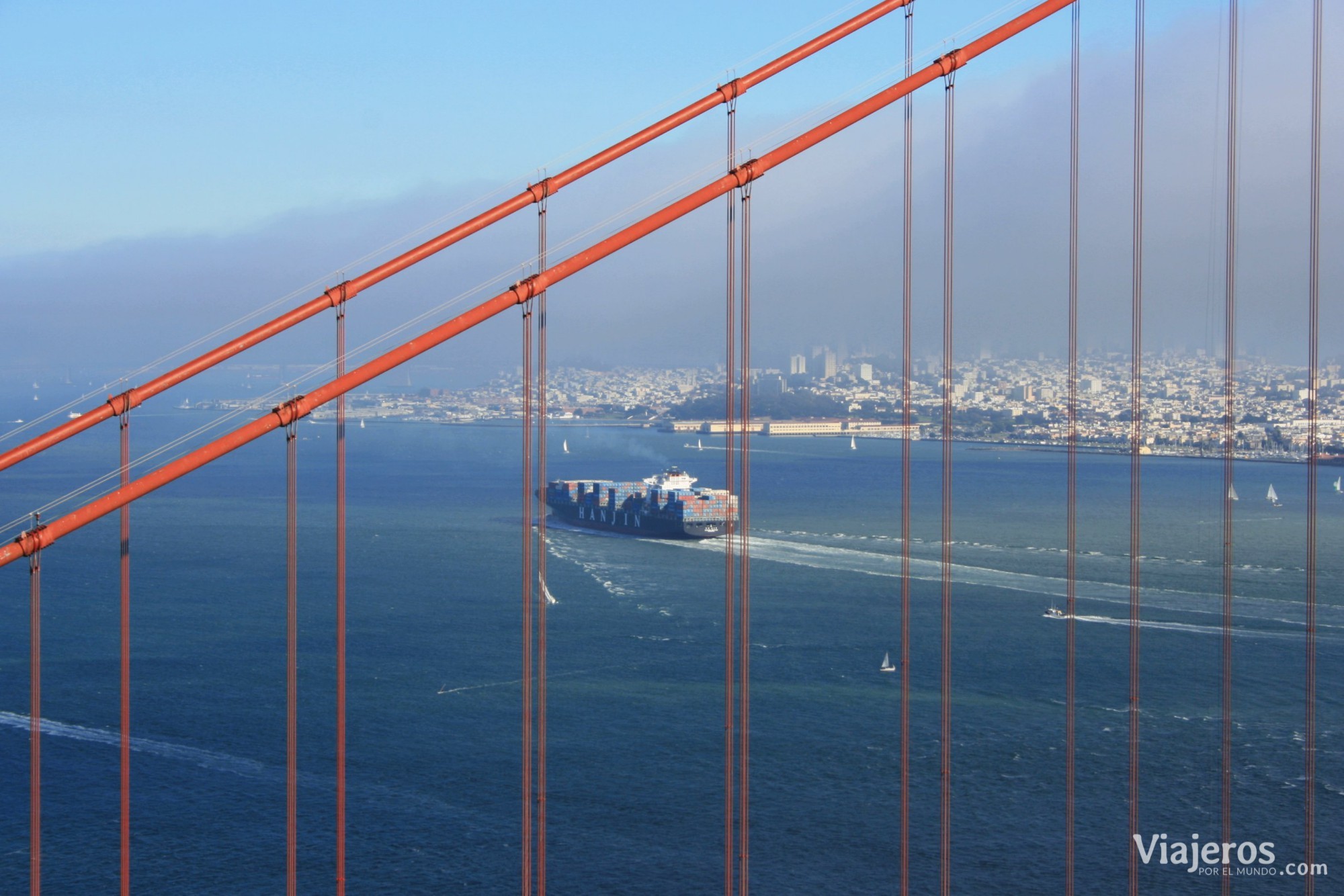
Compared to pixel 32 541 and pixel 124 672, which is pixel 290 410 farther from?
pixel 124 672

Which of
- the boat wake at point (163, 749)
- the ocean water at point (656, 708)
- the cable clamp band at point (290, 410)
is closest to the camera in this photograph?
the cable clamp band at point (290, 410)

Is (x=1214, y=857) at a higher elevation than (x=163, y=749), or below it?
below

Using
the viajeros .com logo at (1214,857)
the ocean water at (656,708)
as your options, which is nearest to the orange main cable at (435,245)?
the ocean water at (656,708)

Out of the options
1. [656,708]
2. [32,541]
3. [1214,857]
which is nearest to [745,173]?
[32,541]

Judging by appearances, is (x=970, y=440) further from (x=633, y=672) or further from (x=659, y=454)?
(x=633, y=672)

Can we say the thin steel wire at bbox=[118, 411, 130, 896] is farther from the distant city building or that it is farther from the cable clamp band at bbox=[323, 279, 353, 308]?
the distant city building

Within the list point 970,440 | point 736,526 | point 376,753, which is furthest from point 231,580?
point 970,440

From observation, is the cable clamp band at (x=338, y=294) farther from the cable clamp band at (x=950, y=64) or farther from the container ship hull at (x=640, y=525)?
the container ship hull at (x=640, y=525)
